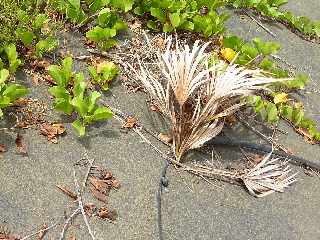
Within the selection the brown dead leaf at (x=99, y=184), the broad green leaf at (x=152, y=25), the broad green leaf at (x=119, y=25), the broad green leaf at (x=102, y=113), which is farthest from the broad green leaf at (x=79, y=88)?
the broad green leaf at (x=152, y=25)

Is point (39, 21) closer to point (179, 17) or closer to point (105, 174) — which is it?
Result: point (179, 17)

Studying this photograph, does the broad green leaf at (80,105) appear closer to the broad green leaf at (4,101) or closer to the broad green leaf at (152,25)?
the broad green leaf at (4,101)

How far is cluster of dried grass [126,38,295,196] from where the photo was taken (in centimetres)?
306

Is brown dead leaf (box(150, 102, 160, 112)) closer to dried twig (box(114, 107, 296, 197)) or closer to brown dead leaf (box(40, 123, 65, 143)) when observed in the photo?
dried twig (box(114, 107, 296, 197))

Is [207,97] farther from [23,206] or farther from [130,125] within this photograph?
[23,206]

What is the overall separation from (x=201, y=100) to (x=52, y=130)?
0.83m

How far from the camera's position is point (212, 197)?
297cm

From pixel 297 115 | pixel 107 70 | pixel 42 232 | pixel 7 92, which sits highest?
pixel 297 115

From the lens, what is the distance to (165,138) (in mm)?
3150

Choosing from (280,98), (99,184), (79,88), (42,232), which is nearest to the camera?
(42,232)

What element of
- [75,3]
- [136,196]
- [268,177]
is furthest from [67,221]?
[75,3]

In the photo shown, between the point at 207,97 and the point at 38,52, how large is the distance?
3.19ft

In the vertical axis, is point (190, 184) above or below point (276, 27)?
below

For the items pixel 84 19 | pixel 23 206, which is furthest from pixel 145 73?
pixel 23 206
